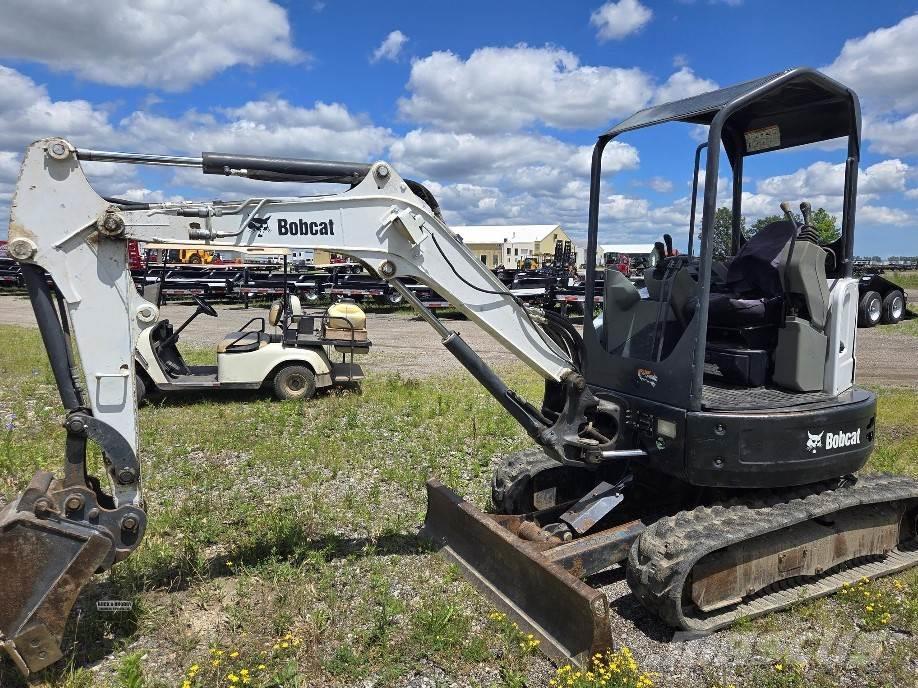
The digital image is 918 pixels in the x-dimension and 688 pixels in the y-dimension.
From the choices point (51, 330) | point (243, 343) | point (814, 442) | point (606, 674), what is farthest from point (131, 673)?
point (243, 343)

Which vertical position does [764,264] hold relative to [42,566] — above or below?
above

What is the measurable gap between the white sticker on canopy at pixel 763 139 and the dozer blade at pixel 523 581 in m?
3.43

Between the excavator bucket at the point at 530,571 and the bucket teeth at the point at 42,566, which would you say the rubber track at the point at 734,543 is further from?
the bucket teeth at the point at 42,566

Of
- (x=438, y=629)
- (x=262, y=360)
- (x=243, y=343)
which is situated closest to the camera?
(x=438, y=629)

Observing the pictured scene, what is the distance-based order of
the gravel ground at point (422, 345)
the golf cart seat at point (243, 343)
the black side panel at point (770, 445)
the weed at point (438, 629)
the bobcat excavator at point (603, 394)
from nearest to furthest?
the bobcat excavator at point (603, 394)
the weed at point (438, 629)
the black side panel at point (770, 445)
the golf cart seat at point (243, 343)
the gravel ground at point (422, 345)

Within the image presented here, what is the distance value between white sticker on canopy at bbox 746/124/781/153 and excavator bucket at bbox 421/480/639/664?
3.03 meters

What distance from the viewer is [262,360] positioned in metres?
9.87

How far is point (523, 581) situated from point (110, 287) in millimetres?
2805

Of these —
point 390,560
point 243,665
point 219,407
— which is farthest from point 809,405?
point 219,407

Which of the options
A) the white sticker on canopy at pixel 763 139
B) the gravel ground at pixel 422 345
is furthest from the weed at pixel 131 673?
the gravel ground at pixel 422 345

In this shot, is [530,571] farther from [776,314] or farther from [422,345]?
[422,345]

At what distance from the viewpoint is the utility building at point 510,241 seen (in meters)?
65.3

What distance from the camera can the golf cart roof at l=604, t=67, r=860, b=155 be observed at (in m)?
4.21

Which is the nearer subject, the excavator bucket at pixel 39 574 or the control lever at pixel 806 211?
the excavator bucket at pixel 39 574
